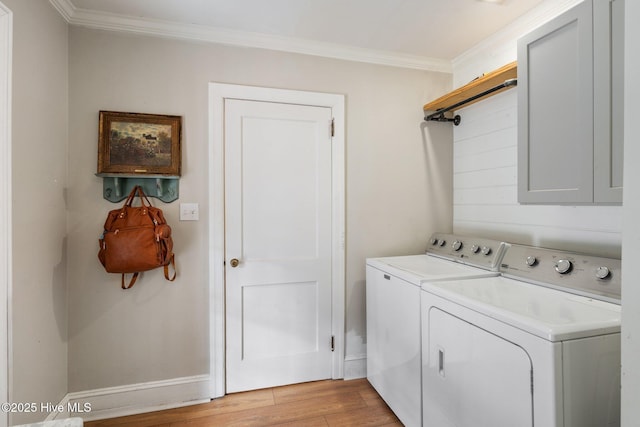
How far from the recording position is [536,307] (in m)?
1.16

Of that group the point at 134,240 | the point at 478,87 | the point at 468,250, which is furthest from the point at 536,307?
the point at 134,240

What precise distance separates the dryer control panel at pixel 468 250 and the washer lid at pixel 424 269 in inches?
1.6

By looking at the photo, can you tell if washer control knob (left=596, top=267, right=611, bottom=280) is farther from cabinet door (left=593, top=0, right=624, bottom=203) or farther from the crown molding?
the crown molding

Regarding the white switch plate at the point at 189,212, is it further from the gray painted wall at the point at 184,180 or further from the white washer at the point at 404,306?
the white washer at the point at 404,306

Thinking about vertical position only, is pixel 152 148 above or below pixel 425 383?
above

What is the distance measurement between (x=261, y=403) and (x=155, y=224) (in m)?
1.33

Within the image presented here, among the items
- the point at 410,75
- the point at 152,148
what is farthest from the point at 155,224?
the point at 410,75

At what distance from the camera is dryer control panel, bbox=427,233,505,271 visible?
1732 millimetres

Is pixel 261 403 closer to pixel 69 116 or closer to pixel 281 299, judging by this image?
pixel 281 299

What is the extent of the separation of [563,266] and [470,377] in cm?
67

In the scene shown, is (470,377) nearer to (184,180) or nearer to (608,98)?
(608,98)

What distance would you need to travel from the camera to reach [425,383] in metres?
1.53

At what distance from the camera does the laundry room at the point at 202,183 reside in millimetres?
1460

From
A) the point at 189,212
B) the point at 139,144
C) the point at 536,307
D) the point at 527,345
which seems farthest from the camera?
the point at 189,212
